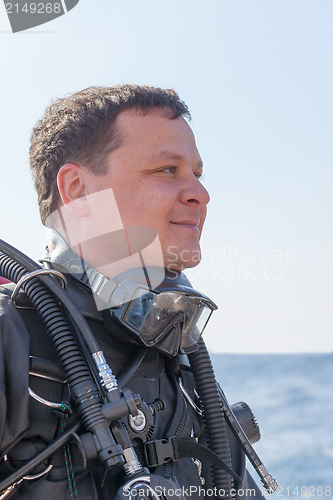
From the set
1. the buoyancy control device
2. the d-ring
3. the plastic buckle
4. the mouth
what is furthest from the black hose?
the mouth

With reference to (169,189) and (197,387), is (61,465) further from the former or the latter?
(169,189)

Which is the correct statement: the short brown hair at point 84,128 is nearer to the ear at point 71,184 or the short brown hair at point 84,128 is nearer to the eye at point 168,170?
the ear at point 71,184

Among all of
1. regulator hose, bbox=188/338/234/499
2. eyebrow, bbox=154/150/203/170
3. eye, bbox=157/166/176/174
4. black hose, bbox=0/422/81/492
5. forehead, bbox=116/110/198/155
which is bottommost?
regulator hose, bbox=188/338/234/499

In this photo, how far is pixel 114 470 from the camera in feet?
4.88

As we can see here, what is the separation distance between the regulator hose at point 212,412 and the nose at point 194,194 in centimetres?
48

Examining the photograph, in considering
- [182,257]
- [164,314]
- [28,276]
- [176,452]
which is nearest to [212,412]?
[176,452]

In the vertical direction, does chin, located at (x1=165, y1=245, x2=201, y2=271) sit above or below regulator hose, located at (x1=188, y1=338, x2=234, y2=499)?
above

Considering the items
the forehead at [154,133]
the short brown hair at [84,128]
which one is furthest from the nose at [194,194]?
the short brown hair at [84,128]

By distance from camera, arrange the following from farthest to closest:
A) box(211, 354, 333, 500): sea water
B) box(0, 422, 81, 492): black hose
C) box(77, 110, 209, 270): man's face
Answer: box(211, 354, 333, 500): sea water
box(77, 110, 209, 270): man's face
box(0, 422, 81, 492): black hose

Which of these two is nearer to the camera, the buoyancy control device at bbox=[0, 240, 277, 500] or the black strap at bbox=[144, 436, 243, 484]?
the buoyancy control device at bbox=[0, 240, 277, 500]

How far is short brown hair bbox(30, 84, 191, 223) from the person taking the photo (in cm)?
182

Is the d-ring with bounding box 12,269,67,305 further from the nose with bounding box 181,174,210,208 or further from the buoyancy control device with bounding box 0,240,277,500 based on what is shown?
the nose with bounding box 181,174,210,208

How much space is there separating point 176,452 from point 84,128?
3.44ft

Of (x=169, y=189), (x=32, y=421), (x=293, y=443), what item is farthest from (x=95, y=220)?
(x=293, y=443)
